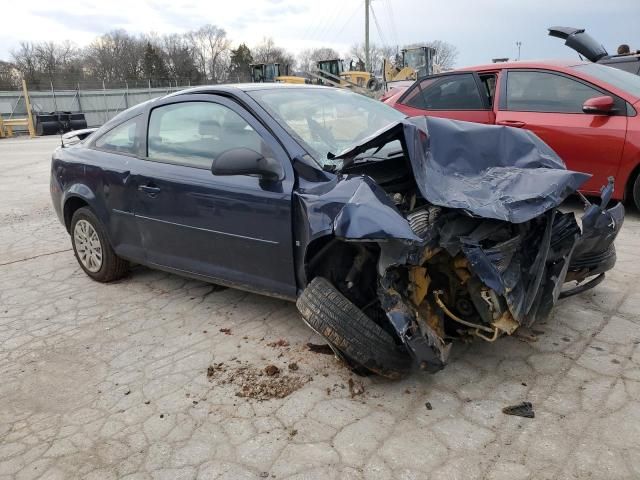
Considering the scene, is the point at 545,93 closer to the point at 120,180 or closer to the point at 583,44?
the point at 583,44

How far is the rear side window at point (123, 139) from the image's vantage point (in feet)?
13.0

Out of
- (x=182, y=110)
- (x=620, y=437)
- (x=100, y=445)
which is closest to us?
(x=620, y=437)

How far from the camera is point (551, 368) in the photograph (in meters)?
2.81

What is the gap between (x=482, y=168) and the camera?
290 centimetres

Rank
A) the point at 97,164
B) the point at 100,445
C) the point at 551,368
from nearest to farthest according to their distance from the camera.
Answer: the point at 100,445 → the point at 551,368 → the point at 97,164

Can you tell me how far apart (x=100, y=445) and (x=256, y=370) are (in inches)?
34.4

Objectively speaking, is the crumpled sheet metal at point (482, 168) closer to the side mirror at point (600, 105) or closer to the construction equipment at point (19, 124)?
the side mirror at point (600, 105)

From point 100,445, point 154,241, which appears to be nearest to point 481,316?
point 100,445

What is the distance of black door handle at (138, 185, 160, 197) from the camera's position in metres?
3.62

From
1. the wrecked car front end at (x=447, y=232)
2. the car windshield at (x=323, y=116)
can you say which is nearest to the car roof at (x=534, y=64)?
the car windshield at (x=323, y=116)

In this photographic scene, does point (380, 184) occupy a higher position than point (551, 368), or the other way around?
point (380, 184)

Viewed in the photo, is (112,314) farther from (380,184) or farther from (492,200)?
(492,200)

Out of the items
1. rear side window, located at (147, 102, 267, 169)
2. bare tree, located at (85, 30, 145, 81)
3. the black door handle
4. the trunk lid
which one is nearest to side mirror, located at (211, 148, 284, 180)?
rear side window, located at (147, 102, 267, 169)

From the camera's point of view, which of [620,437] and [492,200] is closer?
[620,437]
